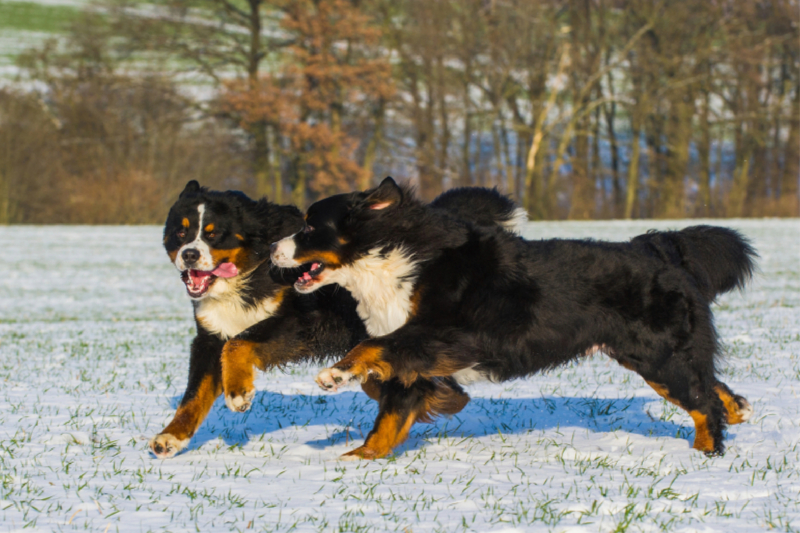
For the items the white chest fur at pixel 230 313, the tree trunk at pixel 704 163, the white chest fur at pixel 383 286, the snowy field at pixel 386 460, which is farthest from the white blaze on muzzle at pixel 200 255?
the tree trunk at pixel 704 163

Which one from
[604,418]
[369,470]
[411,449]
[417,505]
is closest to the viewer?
[417,505]

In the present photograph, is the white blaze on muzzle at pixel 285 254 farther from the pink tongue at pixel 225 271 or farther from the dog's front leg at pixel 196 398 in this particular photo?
the dog's front leg at pixel 196 398

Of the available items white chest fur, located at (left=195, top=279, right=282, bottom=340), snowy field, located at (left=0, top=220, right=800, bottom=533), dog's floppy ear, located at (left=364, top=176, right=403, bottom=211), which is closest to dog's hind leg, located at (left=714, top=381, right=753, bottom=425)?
snowy field, located at (left=0, top=220, right=800, bottom=533)

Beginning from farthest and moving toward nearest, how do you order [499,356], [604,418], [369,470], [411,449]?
[604,418], [411,449], [499,356], [369,470]

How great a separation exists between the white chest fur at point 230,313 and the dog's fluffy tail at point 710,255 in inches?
87.1

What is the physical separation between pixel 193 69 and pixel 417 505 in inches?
1332

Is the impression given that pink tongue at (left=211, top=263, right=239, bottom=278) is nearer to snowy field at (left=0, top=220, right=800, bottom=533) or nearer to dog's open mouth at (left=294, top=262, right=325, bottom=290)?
dog's open mouth at (left=294, top=262, right=325, bottom=290)

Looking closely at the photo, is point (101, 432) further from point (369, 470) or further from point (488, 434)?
point (488, 434)

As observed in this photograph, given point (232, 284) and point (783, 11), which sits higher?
point (783, 11)

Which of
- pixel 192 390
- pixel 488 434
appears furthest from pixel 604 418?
pixel 192 390

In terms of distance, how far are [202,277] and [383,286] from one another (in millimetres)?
1212

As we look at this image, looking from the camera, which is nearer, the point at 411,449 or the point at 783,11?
the point at 411,449

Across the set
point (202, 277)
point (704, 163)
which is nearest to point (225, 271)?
point (202, 277)

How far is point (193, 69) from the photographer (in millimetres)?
34562
